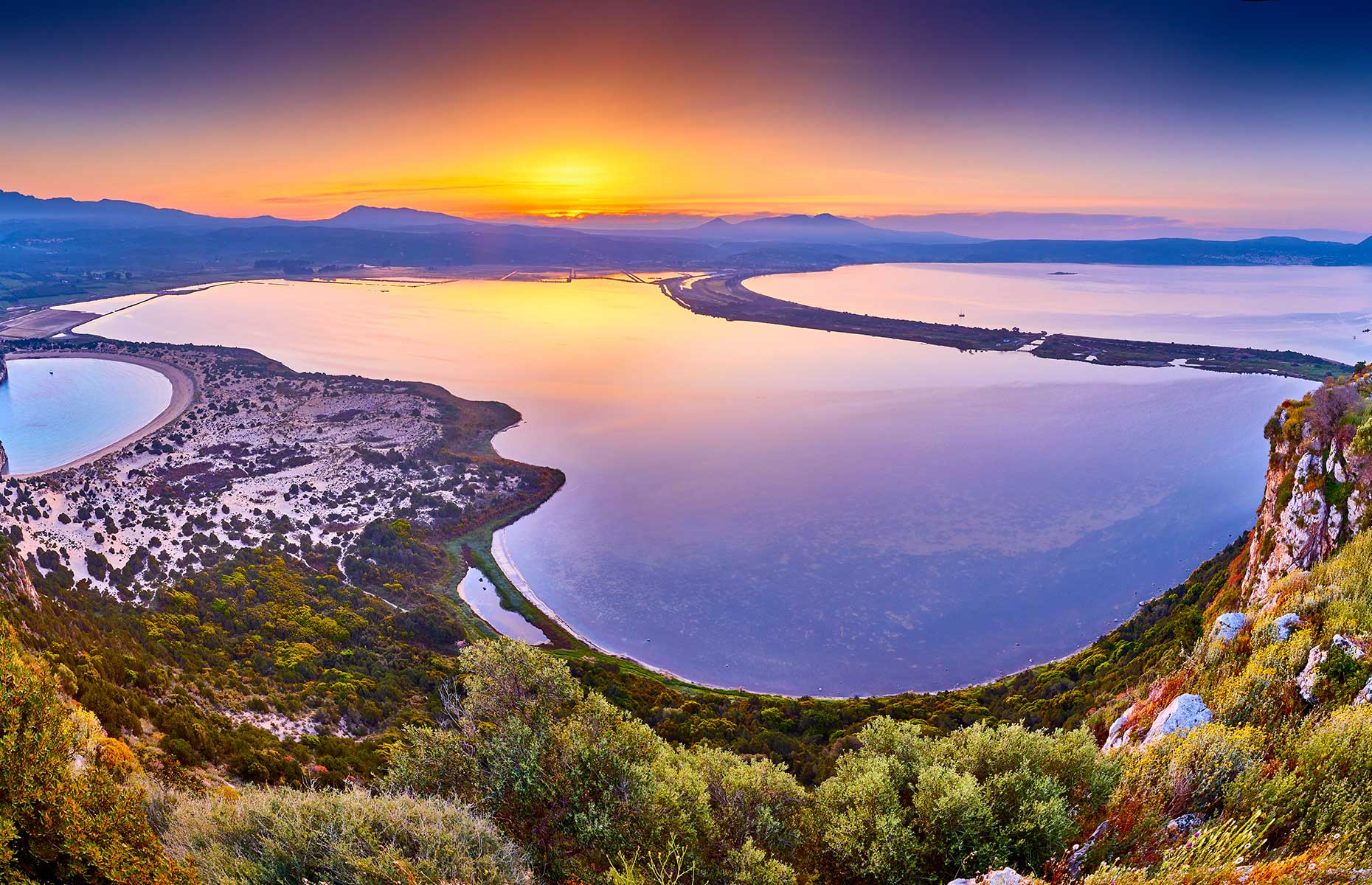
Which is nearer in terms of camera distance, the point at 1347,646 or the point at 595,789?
the point at 1347,646

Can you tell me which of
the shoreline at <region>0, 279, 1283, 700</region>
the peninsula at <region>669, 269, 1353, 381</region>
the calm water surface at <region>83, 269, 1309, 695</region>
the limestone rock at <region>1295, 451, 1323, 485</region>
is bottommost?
the shoreline at <region>0, 279, 1283, 700</region>

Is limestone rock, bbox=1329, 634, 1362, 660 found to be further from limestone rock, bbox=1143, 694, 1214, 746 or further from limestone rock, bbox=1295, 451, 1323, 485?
limestone rock, bbox=1295, 451, 1323, 485

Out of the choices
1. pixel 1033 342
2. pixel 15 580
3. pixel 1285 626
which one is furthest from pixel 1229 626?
pixel 1033 342

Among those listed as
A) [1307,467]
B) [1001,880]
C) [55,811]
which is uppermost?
[1307,467]

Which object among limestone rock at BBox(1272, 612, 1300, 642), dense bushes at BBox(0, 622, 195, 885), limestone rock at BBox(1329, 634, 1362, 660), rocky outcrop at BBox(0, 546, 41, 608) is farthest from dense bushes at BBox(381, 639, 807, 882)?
rocky outcrop at BBox(0, 546, 41, 608)

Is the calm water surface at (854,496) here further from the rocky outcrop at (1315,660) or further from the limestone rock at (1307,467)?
the rocky outcrop at (1315,660)

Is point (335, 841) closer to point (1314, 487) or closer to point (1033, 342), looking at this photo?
point (1314, 487)

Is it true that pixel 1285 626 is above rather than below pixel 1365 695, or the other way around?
below
